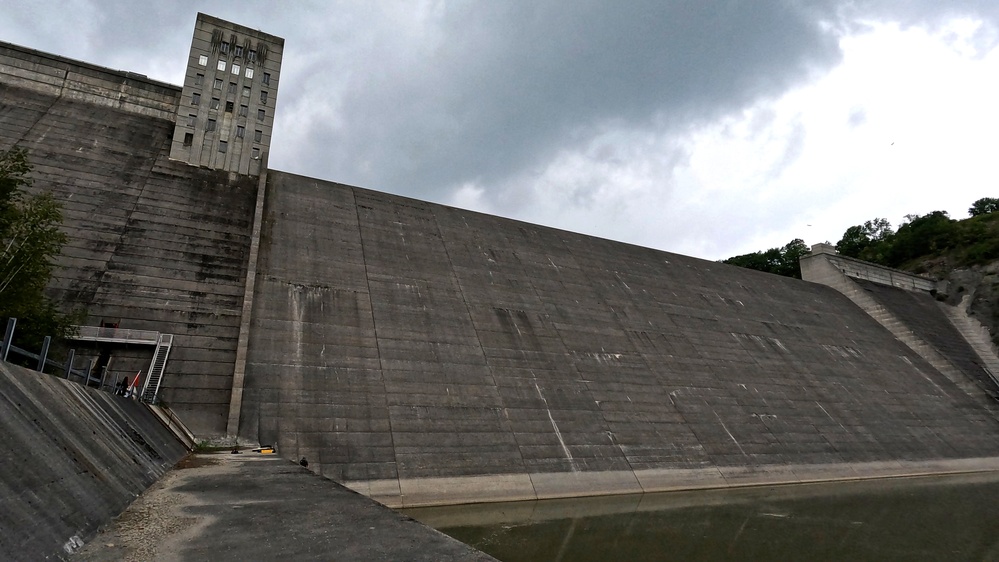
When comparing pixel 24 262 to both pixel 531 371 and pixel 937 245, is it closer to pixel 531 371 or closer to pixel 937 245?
pixel 531 371

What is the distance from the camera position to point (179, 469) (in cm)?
866

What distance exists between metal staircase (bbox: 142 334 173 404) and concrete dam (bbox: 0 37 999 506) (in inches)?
9.0

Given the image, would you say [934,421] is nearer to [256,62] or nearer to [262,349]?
[262,349]

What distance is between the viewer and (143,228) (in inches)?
691

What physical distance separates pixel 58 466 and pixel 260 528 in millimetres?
1779

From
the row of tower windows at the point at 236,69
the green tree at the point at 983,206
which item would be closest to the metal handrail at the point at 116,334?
the row of tower windows at the point at 236,69

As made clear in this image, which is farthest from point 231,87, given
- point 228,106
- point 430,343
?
point 430,343

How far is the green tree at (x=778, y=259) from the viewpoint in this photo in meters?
62.9

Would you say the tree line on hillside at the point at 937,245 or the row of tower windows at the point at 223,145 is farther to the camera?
the tree line on hillside at the point at 937,245

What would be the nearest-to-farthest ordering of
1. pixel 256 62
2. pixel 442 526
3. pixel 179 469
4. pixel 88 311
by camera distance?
pixel 179 469 < pixel 442 526 < pixel 88 311 < pixel 256 62

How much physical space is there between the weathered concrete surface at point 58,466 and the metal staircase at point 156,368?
16.2 feet

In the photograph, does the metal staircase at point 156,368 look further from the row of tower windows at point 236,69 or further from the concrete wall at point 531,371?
the row of tower windows at point 236,69

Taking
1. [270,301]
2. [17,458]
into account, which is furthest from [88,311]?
[17,458]

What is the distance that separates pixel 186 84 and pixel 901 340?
138 feet
